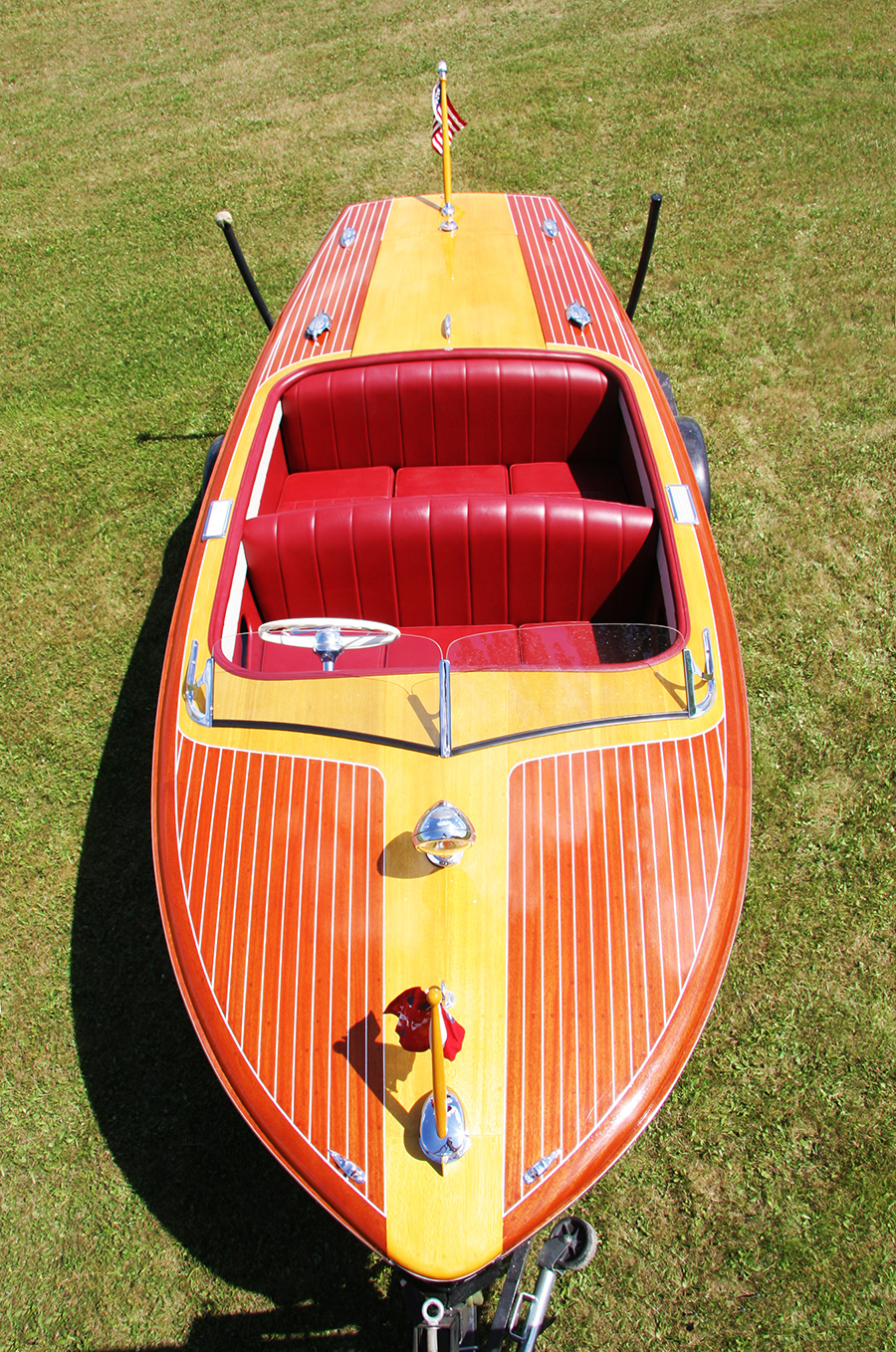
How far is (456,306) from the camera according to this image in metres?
3.97

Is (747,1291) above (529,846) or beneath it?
beneath

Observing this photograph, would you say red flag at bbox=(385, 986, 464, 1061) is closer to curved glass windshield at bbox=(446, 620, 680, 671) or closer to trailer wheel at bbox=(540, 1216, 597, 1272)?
trailer wheel at bbox=(540, 1216, 597, 1272)

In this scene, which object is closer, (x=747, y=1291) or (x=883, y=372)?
(x=747, y=1291)

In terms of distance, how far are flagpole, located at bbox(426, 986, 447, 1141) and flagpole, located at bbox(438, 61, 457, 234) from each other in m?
3.96

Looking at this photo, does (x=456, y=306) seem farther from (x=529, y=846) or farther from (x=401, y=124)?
(x=401, y=124)

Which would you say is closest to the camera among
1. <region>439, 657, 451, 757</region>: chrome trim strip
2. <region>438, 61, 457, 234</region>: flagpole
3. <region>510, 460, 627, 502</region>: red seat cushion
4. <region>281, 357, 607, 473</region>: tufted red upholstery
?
<region>439, 657, 451, 757</region>: chrome trim strip

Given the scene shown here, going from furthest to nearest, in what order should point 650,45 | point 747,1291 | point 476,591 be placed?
point 650,45 < point 476,591 < point 747,1291

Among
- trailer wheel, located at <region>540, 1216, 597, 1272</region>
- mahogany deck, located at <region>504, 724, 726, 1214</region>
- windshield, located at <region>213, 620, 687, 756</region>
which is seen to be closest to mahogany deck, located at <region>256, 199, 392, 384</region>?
windshield, located at <region>213, 620, 687, 756</region>

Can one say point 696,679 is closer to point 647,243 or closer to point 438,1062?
point 438,1062

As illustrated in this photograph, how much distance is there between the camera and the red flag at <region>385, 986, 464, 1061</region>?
6.76 feet

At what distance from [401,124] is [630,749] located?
7840 mm

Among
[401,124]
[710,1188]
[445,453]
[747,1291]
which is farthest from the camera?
[401,124]

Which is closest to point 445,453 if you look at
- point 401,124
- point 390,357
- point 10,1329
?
point 390,357

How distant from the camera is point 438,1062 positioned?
1949 millimetres
